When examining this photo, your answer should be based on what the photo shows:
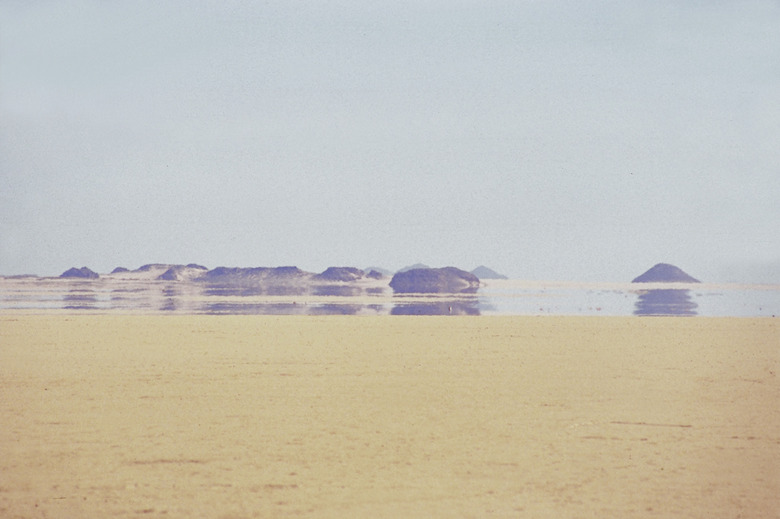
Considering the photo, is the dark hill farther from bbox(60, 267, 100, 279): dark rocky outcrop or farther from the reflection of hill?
the reflection of hill

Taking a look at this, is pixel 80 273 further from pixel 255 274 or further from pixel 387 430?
pixel 387 430

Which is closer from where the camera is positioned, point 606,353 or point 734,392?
point 734,392

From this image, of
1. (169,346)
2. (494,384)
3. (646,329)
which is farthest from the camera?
(646,329)

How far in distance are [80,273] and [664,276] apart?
401ft

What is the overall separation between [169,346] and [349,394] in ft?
31.0

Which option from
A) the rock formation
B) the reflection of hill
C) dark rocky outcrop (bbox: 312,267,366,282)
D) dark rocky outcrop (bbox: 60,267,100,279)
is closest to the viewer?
the reflection of hill

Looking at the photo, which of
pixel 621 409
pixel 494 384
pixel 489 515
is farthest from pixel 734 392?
pixel 489 515

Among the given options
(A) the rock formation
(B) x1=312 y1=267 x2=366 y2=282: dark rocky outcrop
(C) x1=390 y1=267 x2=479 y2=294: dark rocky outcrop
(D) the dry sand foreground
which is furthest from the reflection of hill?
(A) the rock formation

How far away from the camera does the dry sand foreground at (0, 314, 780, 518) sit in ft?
25.3

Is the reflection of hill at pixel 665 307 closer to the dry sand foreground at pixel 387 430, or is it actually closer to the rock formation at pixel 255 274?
the dry sand foreground at pixel 387 430

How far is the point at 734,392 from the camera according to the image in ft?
45.6

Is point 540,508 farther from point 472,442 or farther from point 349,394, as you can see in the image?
point 349,394

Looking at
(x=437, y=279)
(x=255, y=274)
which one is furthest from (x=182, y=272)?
(x=437, y=279)

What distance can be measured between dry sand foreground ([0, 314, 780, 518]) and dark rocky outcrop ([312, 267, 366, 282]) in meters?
99.4
